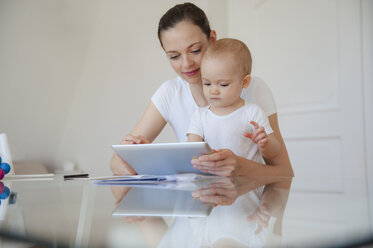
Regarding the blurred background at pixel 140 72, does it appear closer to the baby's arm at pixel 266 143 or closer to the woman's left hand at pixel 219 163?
the baby's arm at pixel 266 143

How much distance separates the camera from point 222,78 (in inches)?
62.3

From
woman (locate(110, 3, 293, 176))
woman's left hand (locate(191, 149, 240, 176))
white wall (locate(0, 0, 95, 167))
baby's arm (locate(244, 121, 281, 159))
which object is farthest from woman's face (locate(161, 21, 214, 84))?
white wall (locate(0, 0, 95, 167))

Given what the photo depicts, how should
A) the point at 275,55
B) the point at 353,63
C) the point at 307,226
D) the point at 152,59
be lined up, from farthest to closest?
the point at 152,59 < the point at 275,55 < the point at 353,63 < the point at 307,226

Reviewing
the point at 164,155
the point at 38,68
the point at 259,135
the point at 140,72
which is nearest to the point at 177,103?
the point at 259,135

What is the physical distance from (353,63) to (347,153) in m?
0.61

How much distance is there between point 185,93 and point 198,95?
0.24ft

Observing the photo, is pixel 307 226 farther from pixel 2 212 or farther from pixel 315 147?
pixel 315 147

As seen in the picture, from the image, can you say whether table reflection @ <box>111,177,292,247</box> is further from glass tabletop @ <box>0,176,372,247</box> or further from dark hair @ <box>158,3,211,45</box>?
dark hair @ <box>158,3,211,45</box>

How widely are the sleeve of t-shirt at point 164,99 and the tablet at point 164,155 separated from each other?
2.29 ft

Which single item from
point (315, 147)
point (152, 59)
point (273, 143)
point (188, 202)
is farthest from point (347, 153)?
point (188, 202)

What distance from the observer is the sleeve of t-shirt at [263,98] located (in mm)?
1812

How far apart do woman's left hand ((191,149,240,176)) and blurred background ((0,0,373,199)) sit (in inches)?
71.5

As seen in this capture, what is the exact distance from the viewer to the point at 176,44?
1.84 m

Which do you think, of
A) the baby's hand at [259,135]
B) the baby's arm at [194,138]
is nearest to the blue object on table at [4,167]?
the baby's arm at [194,138]
